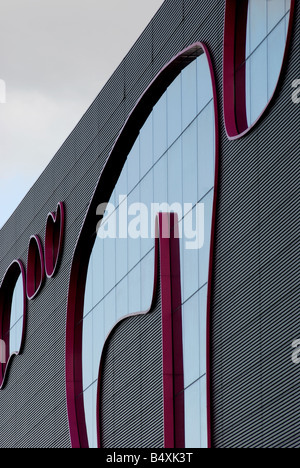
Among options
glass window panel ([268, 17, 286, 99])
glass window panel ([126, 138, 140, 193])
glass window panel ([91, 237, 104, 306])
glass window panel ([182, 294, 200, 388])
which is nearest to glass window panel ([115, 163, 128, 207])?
glass window panel ([126, 138, 140, 193])

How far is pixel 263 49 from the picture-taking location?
2705 centimetres

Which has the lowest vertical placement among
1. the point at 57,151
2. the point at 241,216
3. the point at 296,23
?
the point at 241,216

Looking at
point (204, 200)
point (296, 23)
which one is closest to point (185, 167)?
point (204, 200)

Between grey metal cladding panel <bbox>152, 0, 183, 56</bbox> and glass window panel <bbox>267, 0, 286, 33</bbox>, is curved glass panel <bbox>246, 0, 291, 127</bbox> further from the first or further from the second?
grey metal cladding panel <bbox>152, 0, 183, 56</bbox>

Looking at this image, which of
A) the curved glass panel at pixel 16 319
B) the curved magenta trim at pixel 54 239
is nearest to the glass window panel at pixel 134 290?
the curved magenta trim at pixel 54 239

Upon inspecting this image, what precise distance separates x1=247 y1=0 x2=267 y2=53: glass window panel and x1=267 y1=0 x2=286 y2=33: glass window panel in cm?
29

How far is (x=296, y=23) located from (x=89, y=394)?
15.9m

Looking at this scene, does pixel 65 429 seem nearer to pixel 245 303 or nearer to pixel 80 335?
pixel 80 335

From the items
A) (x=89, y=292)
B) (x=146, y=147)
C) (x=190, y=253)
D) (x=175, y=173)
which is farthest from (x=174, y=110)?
(x=89, y=292)

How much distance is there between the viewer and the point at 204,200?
96.6 ft

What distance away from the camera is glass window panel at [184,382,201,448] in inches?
1131

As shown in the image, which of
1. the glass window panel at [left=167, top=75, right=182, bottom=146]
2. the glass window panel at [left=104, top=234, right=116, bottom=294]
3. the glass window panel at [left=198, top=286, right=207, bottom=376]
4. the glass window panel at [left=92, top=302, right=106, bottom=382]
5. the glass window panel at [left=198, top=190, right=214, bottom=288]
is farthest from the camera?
the glass window panel at [left=92, top=302, right=106, bottom=382]

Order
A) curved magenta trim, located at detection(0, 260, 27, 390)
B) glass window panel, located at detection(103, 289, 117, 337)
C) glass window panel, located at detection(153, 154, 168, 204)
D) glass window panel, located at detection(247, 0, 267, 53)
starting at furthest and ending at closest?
curved magenta trim, located at detection(0, 260, 27, 390)
glass window panel, located at detection(103, 289, 117, 337)
glass window panel, located at detection(153, 154, 168, 204)
glass window panel, located at detection(247, 0, 267, 53)

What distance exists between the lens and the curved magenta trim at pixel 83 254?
1374 inches
